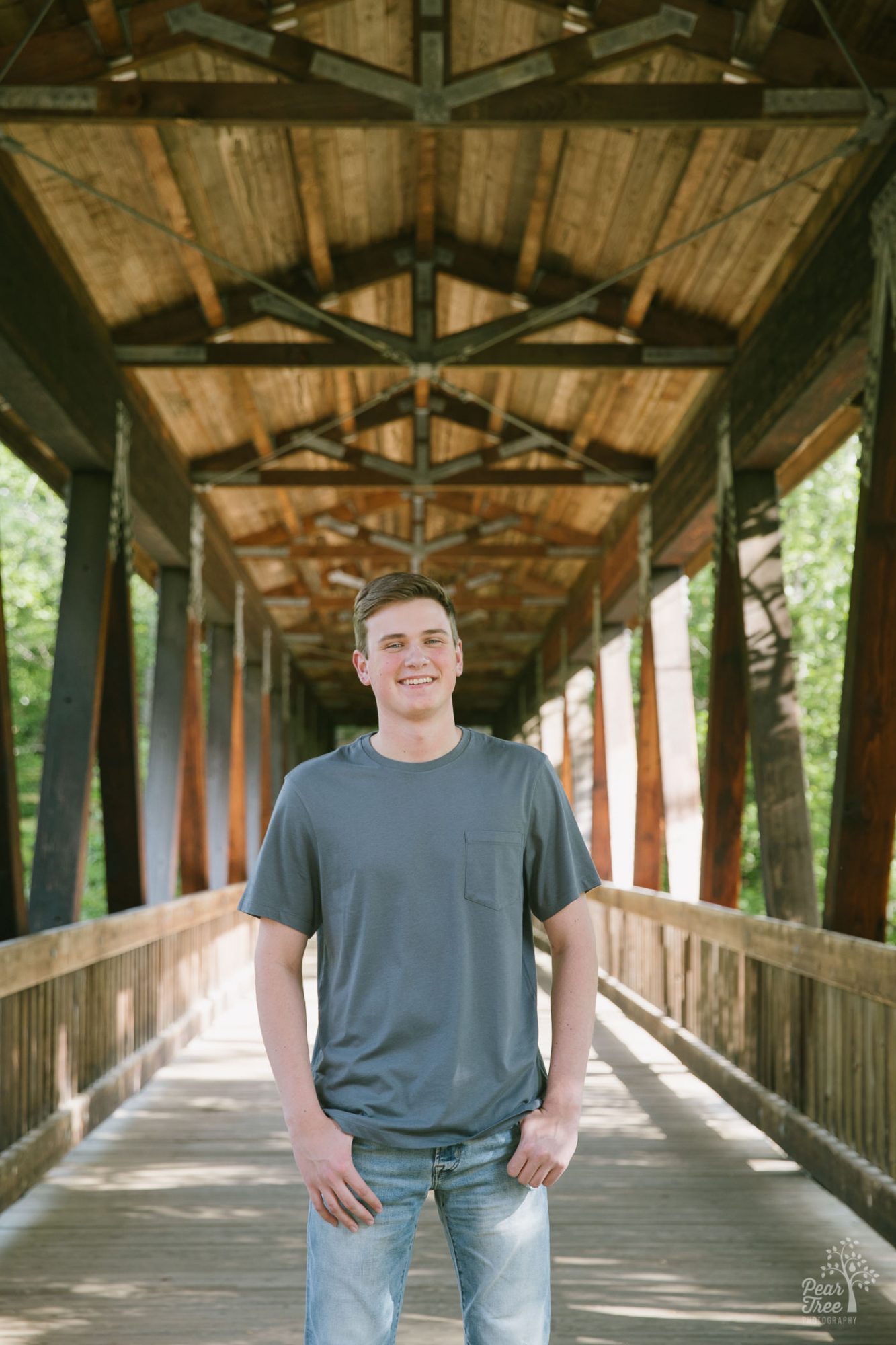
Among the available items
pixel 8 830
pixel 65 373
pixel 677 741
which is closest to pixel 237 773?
pixel 677 741

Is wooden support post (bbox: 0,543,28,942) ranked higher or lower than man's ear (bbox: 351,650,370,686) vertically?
lower

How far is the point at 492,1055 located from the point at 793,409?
4168mm

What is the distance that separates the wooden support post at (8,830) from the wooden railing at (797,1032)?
7.75 feet

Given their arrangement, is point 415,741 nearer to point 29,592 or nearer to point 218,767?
point 218,767

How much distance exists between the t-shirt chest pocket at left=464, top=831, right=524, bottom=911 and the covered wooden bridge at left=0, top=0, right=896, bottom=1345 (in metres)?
1.72

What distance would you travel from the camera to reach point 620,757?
10625 millimetres

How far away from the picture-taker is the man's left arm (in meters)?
1.56

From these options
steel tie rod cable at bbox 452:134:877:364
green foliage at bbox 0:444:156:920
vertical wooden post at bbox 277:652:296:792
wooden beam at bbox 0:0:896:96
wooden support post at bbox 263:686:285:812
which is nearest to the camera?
wooden beam at bbox 0:0:896:96

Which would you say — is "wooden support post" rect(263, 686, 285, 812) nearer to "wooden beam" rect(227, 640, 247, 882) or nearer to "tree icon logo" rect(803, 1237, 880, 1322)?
"wooden beam" rect(227, 640, 247, 882)

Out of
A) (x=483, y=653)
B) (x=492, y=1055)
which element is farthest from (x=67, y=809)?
(x=483, y=653)

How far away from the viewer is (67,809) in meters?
5.32

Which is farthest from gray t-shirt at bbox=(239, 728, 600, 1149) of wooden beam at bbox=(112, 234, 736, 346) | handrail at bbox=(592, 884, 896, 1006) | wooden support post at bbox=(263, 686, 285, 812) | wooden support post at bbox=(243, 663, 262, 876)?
wooden support post at bbox=(263, 686, 285, 812)

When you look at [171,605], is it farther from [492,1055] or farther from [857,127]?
[492,1055]

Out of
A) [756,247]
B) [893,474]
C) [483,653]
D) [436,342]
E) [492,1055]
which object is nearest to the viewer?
[492,1055]
